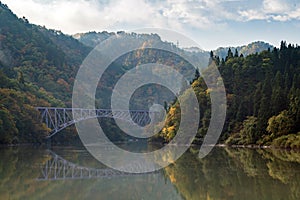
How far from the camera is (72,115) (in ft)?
205

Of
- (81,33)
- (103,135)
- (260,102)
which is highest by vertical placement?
(81,33)

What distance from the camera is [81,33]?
170m

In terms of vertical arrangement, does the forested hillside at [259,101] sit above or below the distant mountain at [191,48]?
below

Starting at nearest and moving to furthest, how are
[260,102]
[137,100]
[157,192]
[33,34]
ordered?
[157,192] → [260,102] → [33,34] → [137,100]

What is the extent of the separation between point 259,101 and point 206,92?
761 centimetres

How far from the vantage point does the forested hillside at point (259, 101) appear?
1412 inches

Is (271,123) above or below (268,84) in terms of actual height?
below

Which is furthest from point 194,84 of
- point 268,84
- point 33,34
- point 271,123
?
point 33,34

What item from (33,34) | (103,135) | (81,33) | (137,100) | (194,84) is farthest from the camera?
(81,33)

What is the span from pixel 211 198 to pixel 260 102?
31.6 metres

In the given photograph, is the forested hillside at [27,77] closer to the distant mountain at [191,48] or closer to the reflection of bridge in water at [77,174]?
the reflection of bridge in water at [77,174]

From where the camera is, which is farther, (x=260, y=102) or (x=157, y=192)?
(x=260, y=102)

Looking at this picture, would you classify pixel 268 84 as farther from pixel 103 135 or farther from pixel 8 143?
pixel 103 135

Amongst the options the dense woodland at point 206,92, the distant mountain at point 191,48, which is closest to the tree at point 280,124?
the dense woodland at point 206,92
